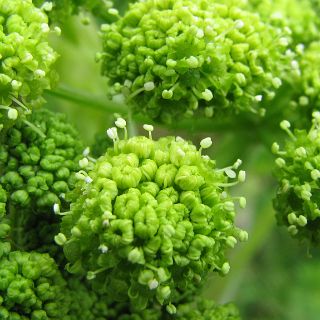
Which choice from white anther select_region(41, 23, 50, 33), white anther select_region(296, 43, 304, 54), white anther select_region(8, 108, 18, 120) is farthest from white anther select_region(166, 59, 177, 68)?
white anther select_region(296, 43, 304, 54)

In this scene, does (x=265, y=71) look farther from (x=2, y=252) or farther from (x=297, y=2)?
(x=2, y=252)

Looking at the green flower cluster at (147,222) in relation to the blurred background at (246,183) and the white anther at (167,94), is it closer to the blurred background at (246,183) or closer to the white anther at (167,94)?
the white anther at (167,94)

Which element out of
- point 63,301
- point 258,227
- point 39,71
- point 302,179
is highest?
point 39,71

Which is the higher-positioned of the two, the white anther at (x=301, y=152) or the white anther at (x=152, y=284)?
the white anther at (x=301, y=152)

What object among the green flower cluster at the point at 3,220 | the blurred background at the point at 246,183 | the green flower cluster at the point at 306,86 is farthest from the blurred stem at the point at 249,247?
the green flower cluster at the point at 3,220

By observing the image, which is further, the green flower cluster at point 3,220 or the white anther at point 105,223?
the green flower cluster at point 3,220

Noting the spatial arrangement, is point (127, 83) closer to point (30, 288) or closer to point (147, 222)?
point (147, 222)

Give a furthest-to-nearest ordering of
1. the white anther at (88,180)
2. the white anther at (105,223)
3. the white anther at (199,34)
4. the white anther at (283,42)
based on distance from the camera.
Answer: the white anther at (283,42), the white anther at (199,34), the white anther at (88,180), the white anther at (105,223)

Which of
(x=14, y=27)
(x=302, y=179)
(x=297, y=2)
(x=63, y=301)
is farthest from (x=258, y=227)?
(x=14, y=27)
